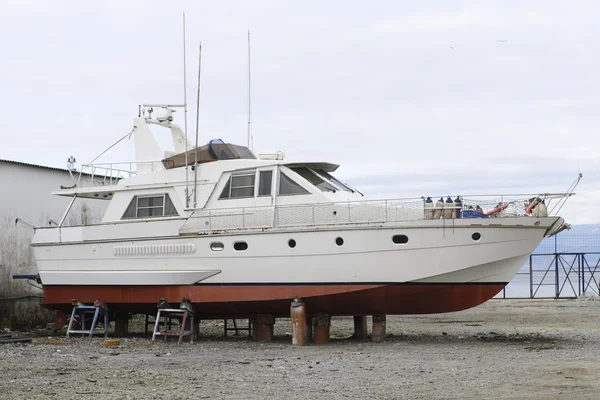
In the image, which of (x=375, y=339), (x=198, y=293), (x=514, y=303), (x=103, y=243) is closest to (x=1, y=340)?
(x=103, y=243)

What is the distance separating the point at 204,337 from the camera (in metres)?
18.8

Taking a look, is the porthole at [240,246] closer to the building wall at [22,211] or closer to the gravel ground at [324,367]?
the gravel ground at [324,367]

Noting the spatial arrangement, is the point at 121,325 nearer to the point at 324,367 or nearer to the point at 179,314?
the point at 179,314

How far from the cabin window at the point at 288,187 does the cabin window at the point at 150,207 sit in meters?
2.54

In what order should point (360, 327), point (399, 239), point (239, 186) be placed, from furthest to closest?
1. point (360, 327)
2. point (239, 186)
3. point (399, 239)

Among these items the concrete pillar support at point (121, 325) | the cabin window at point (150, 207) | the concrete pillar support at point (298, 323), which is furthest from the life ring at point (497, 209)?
the concrete pillar support at point (121, 325)

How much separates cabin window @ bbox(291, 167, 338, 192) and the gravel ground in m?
3.13

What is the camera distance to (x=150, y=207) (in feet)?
59.8

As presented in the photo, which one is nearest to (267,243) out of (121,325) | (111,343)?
(111,343)

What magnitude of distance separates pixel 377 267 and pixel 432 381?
4.78 m

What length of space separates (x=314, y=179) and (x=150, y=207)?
12.3 feet

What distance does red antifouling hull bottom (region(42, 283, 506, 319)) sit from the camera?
15.8 metres

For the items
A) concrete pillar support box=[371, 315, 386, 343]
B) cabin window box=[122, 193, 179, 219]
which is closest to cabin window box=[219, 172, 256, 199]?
cabin window box=[122, 193, 179, 219]

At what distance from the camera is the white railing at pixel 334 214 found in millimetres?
15719
